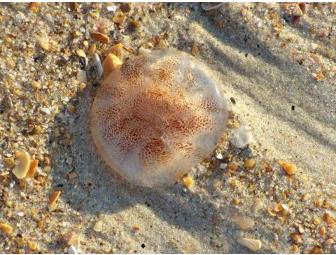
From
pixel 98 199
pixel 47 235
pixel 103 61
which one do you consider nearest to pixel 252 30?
pixel 103 61

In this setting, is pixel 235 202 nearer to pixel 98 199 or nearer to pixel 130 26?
pixel 98 199

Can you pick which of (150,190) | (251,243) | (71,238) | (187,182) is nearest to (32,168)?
(71,238)

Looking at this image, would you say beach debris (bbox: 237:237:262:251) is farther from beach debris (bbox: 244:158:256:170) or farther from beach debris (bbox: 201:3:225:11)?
beach debris (bbox: 201:3:225:11)

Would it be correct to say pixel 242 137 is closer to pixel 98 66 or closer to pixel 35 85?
pixel 98 66

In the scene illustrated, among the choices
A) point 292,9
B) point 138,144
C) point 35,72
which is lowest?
point 138,144

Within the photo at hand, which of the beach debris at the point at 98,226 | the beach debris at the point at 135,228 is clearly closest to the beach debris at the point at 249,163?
the beach debris at the point at 135,228

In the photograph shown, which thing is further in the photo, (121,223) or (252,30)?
(252,30)
